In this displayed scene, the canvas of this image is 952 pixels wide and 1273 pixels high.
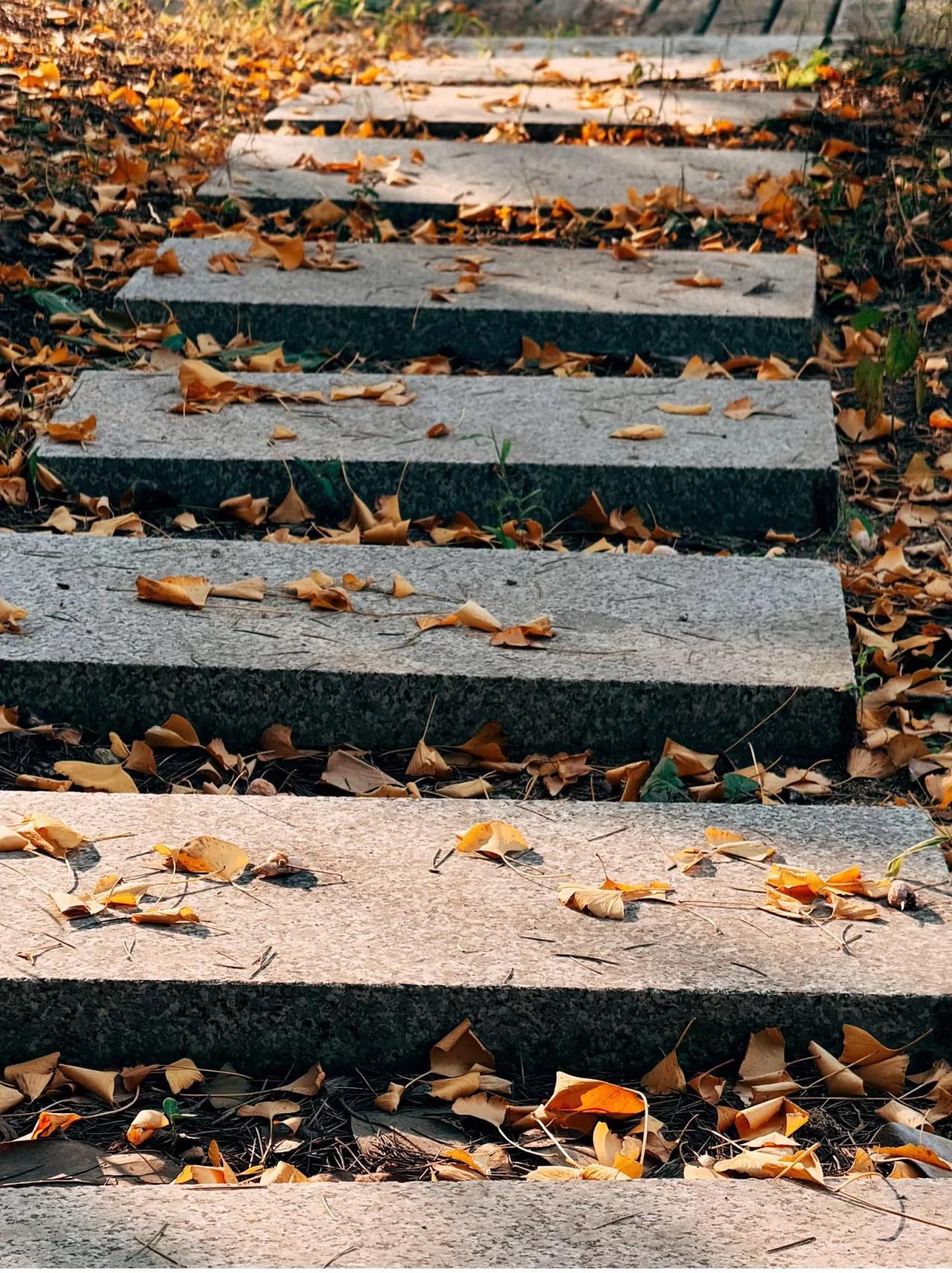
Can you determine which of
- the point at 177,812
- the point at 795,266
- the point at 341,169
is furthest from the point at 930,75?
the point at 177,812

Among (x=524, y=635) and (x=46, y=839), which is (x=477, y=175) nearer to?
A: (x=524, y=635)

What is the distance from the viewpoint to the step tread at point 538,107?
14.7 feet

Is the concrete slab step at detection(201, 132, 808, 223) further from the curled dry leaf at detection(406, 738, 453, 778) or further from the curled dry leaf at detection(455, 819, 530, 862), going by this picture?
the curled dry leaf at detection(455, 819, 530, 862)

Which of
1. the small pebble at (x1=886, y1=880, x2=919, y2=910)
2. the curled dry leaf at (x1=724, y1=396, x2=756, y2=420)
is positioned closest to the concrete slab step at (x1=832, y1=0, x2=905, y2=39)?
the curled dry leaf at (x1=724, y1=396, x2=756, y2=420)

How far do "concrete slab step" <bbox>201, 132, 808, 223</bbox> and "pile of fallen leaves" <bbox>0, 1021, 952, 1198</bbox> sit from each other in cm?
278

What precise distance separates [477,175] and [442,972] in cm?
301

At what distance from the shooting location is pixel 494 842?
1.76 metres

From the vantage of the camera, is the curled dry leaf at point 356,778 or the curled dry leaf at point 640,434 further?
the curled dry leaf at point 640,434

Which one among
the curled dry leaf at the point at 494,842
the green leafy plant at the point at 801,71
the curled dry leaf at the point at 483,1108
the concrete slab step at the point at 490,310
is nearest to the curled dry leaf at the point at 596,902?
the curled dry leaf at the point at 494,842

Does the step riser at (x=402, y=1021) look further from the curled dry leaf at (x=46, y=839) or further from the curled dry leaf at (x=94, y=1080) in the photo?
the curled dry leaf at (x=46, y=839)

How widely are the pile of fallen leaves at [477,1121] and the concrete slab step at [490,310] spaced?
2.00 metres

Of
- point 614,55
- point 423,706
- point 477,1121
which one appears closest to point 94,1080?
point 477,1121

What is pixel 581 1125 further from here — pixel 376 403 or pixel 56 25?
pixel 56 25

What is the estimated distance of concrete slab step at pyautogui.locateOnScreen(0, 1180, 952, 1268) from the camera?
1.23 meters
